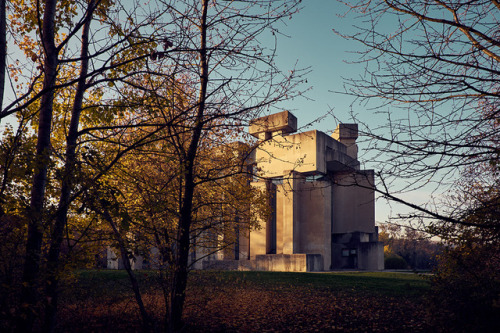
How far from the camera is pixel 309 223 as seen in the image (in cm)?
2839

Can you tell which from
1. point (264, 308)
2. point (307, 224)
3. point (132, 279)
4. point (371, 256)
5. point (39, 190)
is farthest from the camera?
point (371, 256)

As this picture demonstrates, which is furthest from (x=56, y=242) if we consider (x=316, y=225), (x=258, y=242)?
(x=316, y=225)

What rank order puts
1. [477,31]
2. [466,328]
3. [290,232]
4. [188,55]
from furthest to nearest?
[290,232]
[188,55]
[466,328]
[477,31]

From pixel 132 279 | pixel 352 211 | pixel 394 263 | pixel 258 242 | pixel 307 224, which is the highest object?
pixel 352 211

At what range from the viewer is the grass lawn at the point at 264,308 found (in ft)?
29.2

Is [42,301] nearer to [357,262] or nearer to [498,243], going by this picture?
[498,243]

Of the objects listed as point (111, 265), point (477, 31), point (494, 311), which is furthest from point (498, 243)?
point (111, 265)

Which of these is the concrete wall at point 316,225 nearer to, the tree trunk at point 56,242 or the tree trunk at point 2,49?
the tree trunk at point 56,242

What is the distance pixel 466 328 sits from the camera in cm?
648

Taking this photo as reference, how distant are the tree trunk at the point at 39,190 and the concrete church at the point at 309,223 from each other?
1971cm

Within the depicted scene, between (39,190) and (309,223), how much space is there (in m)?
23.7

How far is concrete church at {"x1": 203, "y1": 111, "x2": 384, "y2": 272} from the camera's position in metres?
26.7

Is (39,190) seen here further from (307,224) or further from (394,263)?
(394,263)

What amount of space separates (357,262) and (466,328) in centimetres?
2354
